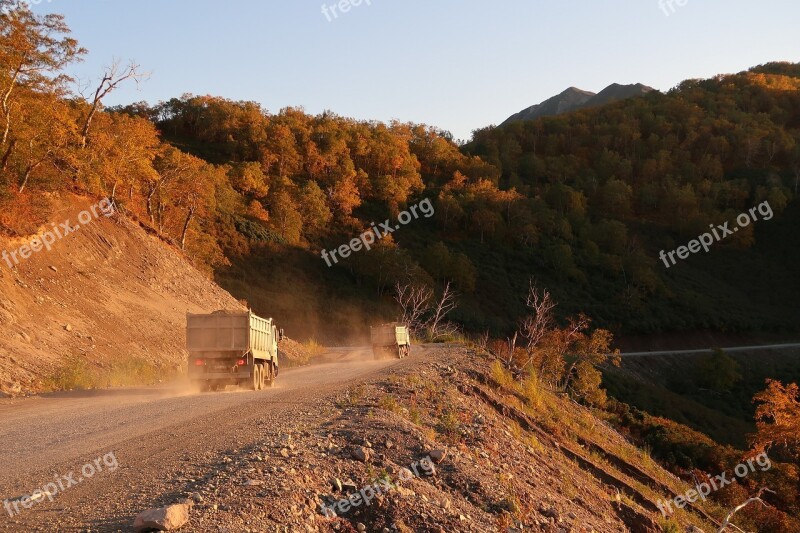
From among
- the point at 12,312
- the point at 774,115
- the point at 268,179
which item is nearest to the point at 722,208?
the point at 774,115

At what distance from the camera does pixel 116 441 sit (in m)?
10.2

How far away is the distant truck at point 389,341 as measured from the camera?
37.3 metres

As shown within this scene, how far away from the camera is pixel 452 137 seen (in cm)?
18212

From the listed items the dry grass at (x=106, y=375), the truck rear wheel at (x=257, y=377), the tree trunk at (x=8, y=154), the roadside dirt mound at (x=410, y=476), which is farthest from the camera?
the tree trunk at (x=8, y=154)

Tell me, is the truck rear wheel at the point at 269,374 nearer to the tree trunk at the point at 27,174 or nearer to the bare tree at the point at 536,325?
the bare tree at the point at 536,325

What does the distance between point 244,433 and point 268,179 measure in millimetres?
86124

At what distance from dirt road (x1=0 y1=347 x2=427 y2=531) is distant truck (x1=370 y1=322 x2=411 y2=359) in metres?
19.7

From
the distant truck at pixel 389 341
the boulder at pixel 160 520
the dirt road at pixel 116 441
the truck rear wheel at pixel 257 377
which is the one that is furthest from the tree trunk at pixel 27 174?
the boulder at pixel 160 520

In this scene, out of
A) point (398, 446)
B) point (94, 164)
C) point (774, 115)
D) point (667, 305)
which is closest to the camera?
point (398, 446)

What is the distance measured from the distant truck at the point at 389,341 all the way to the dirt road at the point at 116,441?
19.7m

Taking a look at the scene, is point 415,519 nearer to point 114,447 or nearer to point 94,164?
point 114,447

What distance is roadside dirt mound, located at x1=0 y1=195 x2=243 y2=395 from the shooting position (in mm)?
20177

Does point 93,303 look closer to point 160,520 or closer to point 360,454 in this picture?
point 360,454

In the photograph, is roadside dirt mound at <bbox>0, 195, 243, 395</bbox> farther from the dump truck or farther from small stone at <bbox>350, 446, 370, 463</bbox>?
small stone at <bbox>350, 446, 370, 463</bbox>
